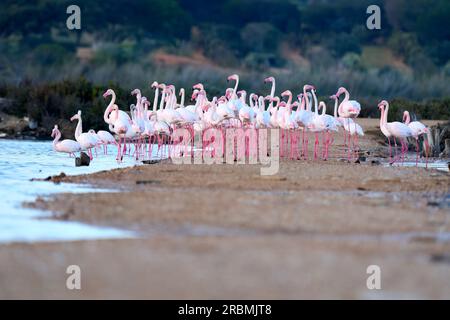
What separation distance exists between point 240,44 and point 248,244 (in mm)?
53371

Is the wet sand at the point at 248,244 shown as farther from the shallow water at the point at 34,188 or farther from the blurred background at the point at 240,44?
the blurred background at the point at 240,44

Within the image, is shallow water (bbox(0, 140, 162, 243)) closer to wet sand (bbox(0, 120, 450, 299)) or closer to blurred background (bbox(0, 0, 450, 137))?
wet sand (bbox(0, 120, 450, 299))

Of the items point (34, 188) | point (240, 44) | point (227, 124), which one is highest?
point (240, 44)

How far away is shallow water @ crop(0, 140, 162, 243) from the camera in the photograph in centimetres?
878

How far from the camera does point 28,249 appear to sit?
316 inches

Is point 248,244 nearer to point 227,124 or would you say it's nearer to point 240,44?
point 227,124

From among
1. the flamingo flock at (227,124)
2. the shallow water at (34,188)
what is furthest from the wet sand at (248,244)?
the flamingo flock at (227,124)

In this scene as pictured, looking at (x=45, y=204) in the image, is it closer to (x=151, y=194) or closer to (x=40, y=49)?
(x=151, y=194)

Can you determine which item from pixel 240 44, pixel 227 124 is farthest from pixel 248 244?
pixel 240 44

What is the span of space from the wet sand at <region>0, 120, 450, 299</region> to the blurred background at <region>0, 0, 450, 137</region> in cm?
2515

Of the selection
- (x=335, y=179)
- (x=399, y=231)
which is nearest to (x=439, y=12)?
(x=335, y=179)

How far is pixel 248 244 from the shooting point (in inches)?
320

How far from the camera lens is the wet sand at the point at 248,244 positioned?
22.1ft

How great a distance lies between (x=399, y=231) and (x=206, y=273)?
254 centimetres
